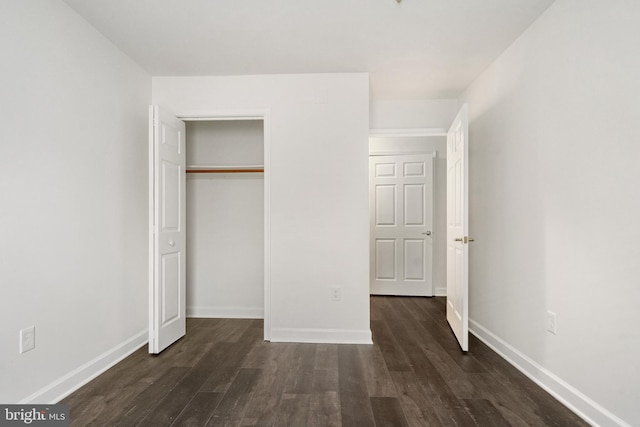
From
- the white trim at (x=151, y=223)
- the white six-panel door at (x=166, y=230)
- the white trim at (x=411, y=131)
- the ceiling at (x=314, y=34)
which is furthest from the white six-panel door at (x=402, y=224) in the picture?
the white trim at (x=151, y=223)

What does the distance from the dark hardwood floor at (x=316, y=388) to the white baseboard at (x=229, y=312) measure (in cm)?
67

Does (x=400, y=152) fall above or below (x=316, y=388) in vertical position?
above

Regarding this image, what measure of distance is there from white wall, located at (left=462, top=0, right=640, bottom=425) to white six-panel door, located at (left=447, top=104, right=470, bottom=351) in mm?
287

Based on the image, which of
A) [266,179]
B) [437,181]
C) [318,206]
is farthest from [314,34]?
[437,181]

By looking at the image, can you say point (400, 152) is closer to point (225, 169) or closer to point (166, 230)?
point (225, 169)

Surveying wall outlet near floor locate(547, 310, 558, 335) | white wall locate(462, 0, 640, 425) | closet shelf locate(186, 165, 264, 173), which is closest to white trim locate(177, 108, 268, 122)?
closet shelf locate(186, 165, 264, 173)

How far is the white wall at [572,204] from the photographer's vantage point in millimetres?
1599

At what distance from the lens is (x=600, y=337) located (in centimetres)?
174

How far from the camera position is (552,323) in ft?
6.89

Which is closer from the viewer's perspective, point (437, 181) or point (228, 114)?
point (228, 114)

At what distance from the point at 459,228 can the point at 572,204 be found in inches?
39.6

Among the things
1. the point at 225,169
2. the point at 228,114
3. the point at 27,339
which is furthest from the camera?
the point at 225,169

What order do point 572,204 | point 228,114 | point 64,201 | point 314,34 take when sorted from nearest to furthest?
point 572,204 → point 64,201 → point 314,34 → point 228,114

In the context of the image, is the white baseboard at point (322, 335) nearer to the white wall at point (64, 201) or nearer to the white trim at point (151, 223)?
the white trim at point (151, 223)
